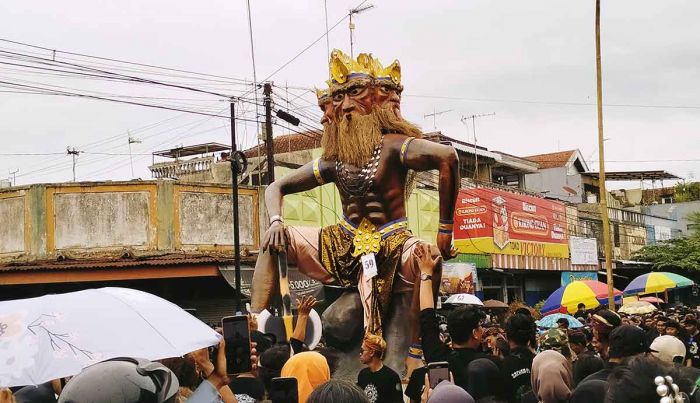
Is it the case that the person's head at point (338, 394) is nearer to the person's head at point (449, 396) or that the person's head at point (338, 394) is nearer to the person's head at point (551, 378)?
the person's head at point (449, 396)

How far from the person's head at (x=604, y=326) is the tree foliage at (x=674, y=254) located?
102 ft

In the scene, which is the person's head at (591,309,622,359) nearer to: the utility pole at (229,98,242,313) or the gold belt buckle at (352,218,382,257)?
the gold belt buckle at (352,218,382,257)

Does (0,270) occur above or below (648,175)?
below

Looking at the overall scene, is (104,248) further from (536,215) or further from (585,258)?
(585,258)

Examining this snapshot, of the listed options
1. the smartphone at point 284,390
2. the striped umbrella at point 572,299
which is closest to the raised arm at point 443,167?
the smartphone at point 284,390

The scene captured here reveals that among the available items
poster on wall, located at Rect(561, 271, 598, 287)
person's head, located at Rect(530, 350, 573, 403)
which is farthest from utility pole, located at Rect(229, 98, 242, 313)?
poster on wall, located at Rect(561, 271, 598, 287)

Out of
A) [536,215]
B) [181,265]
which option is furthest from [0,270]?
[536,215]

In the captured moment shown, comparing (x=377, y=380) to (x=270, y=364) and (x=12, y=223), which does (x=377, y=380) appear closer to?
(x=270, y=364)

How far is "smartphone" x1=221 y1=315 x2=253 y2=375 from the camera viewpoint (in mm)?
4648

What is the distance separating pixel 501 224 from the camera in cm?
2952

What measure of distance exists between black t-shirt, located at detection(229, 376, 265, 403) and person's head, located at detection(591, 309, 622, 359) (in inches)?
117

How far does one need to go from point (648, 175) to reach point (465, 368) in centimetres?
4728

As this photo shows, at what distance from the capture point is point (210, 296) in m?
21.2

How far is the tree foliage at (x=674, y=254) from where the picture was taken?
3597cm
